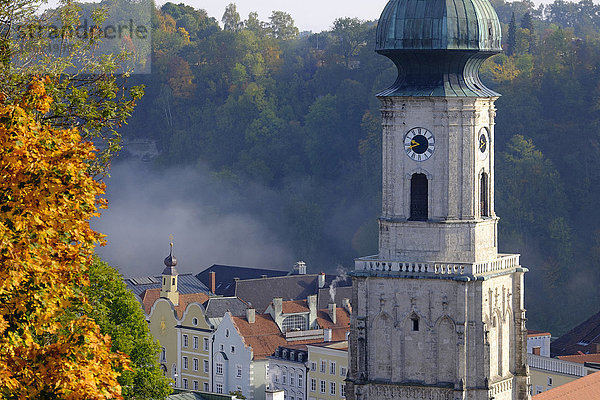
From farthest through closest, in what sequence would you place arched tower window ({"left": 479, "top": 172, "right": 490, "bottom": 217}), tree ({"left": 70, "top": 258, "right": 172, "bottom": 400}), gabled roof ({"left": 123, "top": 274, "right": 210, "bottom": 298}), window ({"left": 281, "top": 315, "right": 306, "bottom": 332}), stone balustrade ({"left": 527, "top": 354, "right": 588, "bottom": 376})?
gabled roof ({"left": 123, "top": 274, "right": 210, "bottom": 298}) < window ({"left": 281, "top": 315, "right": 306, "bottom": 332}) < stone balustrade ({"left": 527, "top": 354, "right": 588, "bottom": 376}) < arched tower window ({"left": 479, "top": 172, "right": 490, "bottom": 217}) < tree ({"left": 70, "top": 258, "right": 172, "bottom": 400})

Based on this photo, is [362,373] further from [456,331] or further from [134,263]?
[134,263]

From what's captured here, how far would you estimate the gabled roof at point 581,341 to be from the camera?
81.1 m

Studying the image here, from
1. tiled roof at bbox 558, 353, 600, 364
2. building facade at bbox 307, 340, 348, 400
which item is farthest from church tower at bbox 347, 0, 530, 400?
building facade at bbox 307, 340, 348, 400

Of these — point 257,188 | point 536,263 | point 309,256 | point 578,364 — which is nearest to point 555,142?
point 536,263

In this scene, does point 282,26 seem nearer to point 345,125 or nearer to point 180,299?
point 345,125

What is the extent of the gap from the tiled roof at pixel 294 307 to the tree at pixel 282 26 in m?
89.7

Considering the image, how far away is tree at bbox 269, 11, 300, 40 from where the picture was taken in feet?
617

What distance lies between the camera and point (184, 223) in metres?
152

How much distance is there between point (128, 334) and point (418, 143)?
9.18m

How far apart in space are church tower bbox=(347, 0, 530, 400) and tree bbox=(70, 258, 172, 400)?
5797mm

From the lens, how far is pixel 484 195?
51.2 metres

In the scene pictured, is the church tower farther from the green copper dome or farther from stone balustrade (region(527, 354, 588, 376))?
stone balustrade (region(527, 354, 588, 376))

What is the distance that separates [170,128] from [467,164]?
11950 cm

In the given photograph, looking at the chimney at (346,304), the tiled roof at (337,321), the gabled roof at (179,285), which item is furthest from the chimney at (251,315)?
the gabled roof at (179,285)
